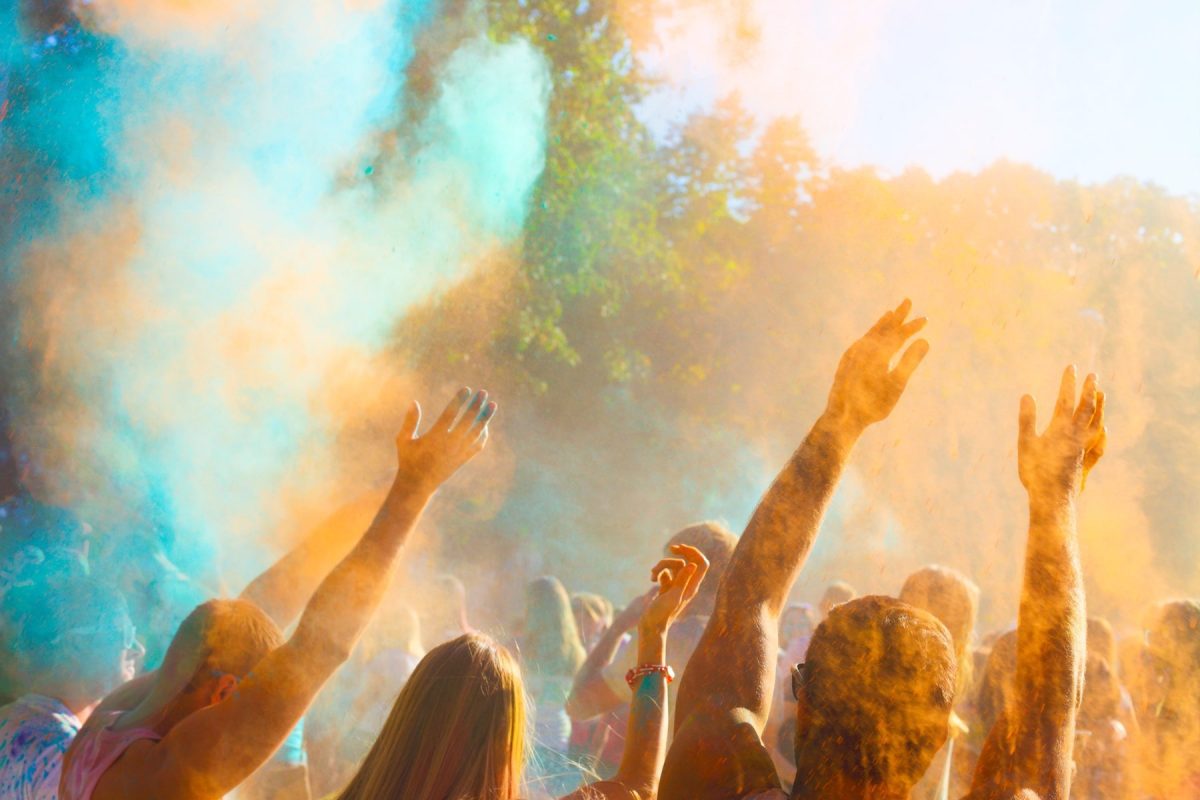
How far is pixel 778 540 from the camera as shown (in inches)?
74.1

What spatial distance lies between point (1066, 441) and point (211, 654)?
6.10 ft

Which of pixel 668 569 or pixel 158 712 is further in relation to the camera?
pixel 668 569

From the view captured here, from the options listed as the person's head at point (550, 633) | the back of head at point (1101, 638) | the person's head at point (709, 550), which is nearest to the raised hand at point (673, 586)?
the person's head at point (709, 550)

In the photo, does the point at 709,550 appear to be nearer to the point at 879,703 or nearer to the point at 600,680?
the point at 600,680

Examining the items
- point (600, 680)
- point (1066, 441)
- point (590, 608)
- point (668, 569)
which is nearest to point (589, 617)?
point (590, 608)

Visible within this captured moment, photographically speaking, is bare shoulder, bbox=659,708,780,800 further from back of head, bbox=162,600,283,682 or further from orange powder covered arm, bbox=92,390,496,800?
back of head, bbox=162,600,283,682

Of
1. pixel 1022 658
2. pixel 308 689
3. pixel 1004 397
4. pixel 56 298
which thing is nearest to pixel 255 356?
pixel 56 298

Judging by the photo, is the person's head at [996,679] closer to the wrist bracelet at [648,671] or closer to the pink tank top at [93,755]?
the wrist bracelet at [648,671]

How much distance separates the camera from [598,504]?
13.0m

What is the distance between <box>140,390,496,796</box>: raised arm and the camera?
5.93 ft

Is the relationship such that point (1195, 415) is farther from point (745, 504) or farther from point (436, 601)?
point (436, 601)

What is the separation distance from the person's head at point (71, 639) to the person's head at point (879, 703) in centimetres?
214

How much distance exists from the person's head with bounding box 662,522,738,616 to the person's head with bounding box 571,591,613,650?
184 cm

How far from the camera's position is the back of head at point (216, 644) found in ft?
6.74
